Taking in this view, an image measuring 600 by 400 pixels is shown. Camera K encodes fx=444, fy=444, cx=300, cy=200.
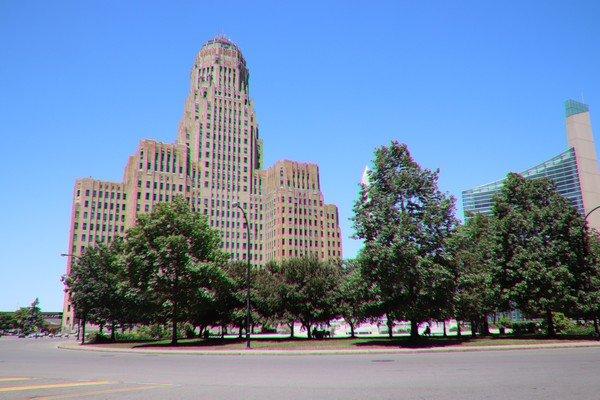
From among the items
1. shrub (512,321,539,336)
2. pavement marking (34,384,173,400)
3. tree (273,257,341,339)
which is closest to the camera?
pavement marking (34,384,173,400)

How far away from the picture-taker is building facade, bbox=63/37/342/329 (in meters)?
152

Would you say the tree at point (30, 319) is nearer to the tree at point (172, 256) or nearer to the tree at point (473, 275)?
the tree at point (172, 256)

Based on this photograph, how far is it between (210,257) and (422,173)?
20048mm

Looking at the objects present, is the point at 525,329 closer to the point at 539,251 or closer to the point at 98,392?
the point at 539,251

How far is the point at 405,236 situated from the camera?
104 ft

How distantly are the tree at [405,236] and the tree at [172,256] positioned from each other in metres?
14.4

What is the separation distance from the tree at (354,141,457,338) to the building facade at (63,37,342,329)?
120155 millimetres

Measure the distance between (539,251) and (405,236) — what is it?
13.3 metres

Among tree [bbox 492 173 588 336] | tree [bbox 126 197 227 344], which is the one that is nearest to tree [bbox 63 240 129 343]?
tree [bbox 126 197 227 344]

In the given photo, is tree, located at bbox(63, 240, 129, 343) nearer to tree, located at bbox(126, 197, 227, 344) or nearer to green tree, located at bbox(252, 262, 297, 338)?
tree, located at bbox(126, 197, 227, 344)

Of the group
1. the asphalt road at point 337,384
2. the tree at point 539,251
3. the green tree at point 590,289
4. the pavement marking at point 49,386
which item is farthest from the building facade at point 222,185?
the pavement marking at point 49,386

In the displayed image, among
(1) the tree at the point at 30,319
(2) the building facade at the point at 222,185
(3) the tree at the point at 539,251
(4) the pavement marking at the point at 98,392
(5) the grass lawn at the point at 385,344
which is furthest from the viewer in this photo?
(2) the building facade at the point at 222,185

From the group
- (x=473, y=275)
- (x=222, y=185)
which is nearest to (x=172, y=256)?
(x=473, y=275)

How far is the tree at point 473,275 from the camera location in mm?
33500
